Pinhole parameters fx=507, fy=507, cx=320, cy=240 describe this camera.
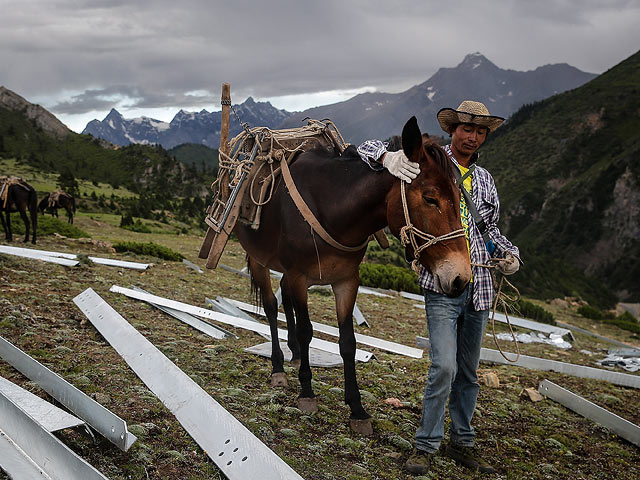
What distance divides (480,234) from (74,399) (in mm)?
3300

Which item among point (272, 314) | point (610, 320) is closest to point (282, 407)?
point (272, 314)

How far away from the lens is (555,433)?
16.7ft

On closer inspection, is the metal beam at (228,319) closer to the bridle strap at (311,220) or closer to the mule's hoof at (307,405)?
the mule's hoof at (307,405)

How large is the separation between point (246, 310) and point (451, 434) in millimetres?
5494

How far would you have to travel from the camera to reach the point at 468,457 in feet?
13.3

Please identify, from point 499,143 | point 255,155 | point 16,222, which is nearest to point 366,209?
point 255,155

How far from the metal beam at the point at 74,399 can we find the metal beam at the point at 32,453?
0.47 m

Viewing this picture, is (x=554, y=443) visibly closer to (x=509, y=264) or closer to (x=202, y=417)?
(x=509, y=264)

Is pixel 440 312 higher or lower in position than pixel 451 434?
higher

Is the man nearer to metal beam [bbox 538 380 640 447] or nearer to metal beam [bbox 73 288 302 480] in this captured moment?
metal beam [bbox 73 288 302 480]

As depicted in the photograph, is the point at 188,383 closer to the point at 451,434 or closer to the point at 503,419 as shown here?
the point at 451,434

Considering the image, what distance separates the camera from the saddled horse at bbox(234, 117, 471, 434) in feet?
11.3

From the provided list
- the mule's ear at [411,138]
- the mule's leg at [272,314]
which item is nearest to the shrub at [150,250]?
the mule's leg at [272,314]

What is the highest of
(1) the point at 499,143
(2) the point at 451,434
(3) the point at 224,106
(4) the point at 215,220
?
(1) the point at 499,143
